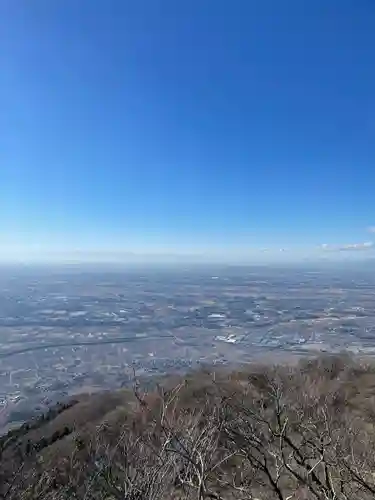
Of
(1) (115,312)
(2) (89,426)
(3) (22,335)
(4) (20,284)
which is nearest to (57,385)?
(2) (89,426)

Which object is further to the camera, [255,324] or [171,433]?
[255,324]

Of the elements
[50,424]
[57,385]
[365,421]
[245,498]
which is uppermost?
[245,498]

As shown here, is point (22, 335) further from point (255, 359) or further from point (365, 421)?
point (365, 421)

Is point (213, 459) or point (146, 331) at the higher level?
point (213, 459)

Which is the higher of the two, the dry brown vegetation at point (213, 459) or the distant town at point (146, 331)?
the dry brown vegetation at point (213, 459)

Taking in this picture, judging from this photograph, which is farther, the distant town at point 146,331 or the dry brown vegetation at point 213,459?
the distant town at point 146,331

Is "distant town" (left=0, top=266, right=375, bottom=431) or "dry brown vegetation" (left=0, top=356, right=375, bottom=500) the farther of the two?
"distant town" (left=0, top=266, right=375, bottom=431)

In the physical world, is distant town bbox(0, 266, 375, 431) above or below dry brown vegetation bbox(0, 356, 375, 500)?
below

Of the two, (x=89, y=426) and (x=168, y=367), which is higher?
(x=89, y=426)
